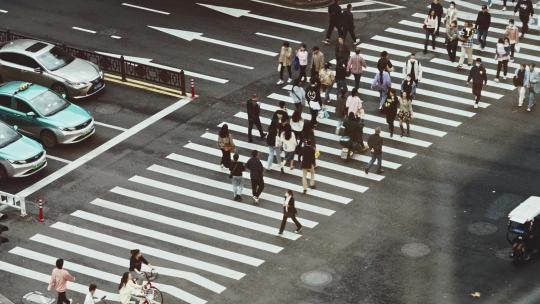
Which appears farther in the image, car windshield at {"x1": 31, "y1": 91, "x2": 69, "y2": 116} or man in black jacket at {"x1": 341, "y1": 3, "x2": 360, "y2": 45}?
man in black jacket at {"x1": 341, "y1": 3, "x2": 360, "y2": 45}

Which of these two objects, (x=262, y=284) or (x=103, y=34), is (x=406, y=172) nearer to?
(x=262, y=284)

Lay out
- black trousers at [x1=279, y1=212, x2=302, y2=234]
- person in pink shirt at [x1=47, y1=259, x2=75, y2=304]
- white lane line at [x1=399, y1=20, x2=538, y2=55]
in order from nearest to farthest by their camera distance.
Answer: person in pink shirt at [x1=47, y1=259, x2=75, y2=304]
black trousers at [x1=279, y1=212, x2=302, y2=234]
white lane line at [x1=399, y1=20, x2=538, y2=55]

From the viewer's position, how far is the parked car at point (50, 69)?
144ft

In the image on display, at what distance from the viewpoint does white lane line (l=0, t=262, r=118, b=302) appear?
3328 centimetres

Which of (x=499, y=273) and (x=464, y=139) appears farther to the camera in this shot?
(x=464, y=139)

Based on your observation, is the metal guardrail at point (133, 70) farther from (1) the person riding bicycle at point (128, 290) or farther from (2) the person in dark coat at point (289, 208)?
(1) the person riding bicycle at point (128, 290)

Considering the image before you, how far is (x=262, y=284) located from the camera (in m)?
33.4

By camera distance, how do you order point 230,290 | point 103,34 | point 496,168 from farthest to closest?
point 103,34
point 496,168
point 230,290

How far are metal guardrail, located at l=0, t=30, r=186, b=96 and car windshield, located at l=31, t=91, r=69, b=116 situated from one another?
3.87m

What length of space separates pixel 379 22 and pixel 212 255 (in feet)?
57.9

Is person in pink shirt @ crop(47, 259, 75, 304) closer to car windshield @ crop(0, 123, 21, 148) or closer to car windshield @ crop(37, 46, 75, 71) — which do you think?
car windshield @ crop(0, 123, 21, 148)

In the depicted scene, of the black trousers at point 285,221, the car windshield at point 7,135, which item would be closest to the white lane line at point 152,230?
the black trousers at point 285,221

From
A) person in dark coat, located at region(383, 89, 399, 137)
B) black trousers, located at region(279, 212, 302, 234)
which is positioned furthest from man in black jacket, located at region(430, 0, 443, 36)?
black trousers, located at region(279, 212, 302, 234)

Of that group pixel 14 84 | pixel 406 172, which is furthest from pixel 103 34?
pixel 406 172
